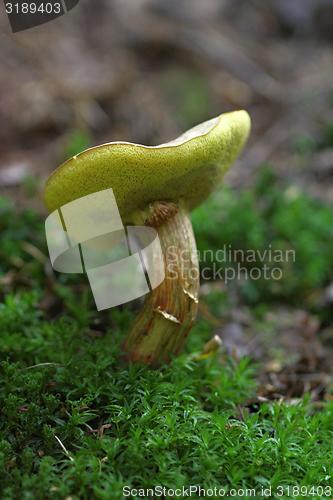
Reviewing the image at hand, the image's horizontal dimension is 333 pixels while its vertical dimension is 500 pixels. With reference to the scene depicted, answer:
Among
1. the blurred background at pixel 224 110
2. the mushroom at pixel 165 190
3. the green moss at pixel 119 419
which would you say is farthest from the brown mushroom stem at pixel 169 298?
the blurred background at pixel 224 110

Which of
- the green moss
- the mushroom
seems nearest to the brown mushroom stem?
the mushroom

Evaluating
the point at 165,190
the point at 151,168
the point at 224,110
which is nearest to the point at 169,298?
the point at 165,190

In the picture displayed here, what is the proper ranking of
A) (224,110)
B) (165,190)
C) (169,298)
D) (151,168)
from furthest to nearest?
1. (224,110)
2. (169,298)
3. (165,190)
4. (151,168)

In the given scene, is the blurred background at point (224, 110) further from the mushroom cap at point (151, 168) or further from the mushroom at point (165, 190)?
the mushroom cap at point (151, 168)

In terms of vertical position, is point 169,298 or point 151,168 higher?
point 151,168

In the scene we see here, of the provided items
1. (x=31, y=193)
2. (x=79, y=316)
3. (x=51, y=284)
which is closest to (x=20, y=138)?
(x=31, y=193)

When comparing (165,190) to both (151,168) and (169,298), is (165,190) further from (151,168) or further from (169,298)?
(169,298)

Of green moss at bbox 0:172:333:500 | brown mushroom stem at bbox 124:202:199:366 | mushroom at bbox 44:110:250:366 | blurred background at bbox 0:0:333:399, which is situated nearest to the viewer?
green moss at bbox 0:172:333:500

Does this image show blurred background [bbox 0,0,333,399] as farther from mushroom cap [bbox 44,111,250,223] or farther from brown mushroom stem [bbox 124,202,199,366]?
mushroom cap [bbox 44,111,250,223]
